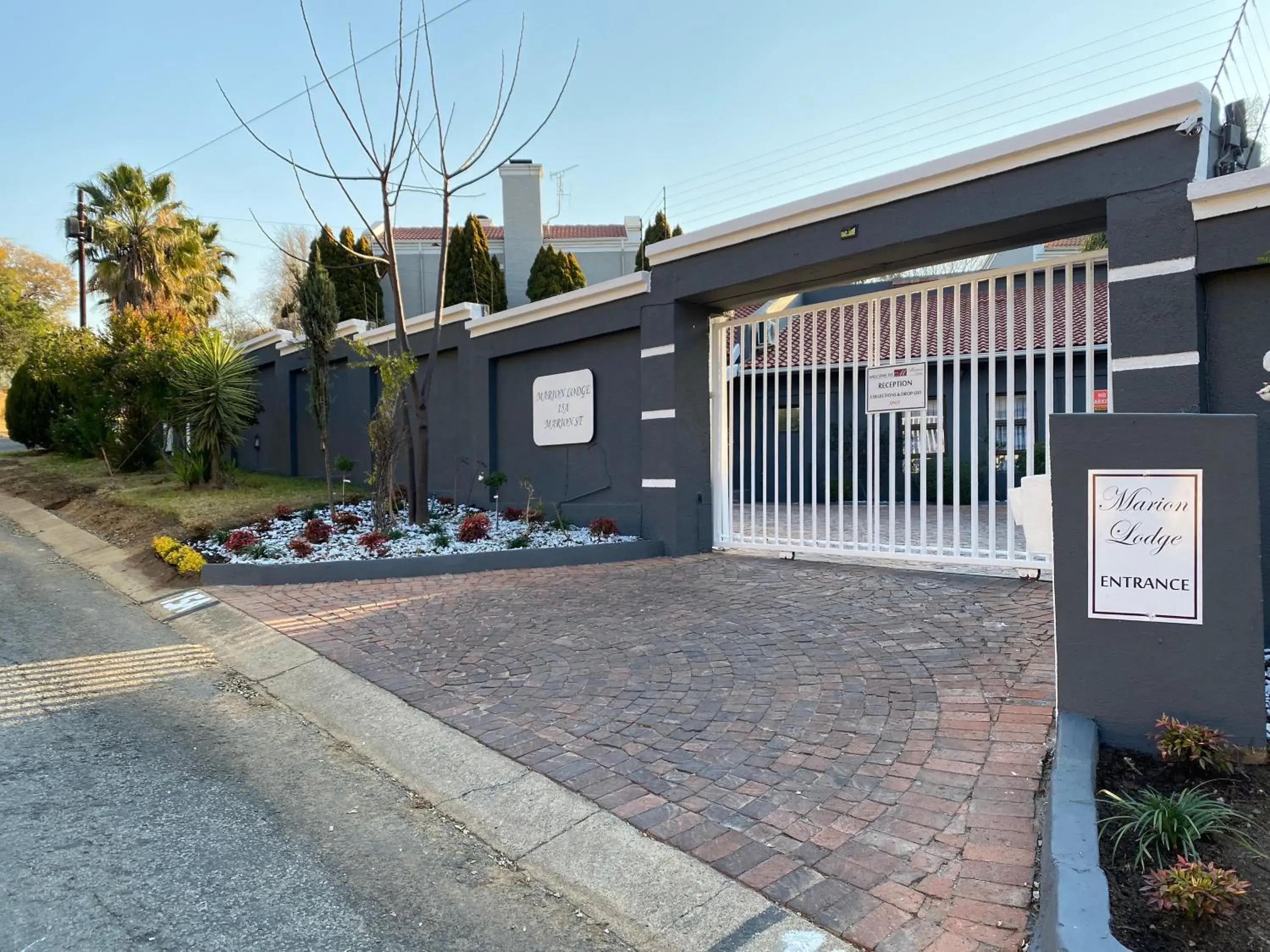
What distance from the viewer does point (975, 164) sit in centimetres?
662

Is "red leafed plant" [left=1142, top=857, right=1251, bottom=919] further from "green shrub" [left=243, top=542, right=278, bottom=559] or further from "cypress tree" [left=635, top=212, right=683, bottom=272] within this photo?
"cypress tree" [left=635, top=212, right=683, bottom=272]

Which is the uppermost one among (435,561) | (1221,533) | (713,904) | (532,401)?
(532,401)

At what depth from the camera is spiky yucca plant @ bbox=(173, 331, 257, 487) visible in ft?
40.6

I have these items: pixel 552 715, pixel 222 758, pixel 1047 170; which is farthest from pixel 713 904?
pixel 1047 170

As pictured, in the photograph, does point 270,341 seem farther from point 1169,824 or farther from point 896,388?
point 1169,824

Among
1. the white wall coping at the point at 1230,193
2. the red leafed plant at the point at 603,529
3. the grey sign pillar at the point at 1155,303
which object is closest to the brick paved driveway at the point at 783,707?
the grey sign pillar at the point at 1155,303

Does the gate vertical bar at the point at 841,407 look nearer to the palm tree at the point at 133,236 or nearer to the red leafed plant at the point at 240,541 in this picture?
the red leafed plant at the point at 240,541

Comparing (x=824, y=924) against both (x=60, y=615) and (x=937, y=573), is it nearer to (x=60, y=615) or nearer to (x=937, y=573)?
(x=937, y=573)

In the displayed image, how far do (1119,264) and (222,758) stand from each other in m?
6.51

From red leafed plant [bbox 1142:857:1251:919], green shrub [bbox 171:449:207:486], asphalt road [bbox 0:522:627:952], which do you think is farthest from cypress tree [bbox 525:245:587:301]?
red leafed plant [bbox 1142:857:1251:919]

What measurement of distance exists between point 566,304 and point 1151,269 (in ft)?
22.4

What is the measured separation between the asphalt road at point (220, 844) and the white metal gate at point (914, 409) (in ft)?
11.5

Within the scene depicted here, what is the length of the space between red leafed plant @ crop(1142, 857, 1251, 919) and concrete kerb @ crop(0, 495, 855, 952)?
0.92 m

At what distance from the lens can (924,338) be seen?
7.54 m
